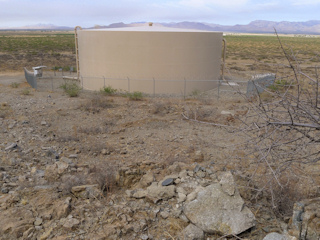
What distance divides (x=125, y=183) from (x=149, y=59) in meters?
12.6

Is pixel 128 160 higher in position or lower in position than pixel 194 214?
lower

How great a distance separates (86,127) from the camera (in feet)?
39.9

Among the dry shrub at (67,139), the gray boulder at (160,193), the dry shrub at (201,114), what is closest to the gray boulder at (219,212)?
the gray boulder at (160,193)

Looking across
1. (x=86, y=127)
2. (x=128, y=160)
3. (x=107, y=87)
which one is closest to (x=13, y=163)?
(x=128, y=160)

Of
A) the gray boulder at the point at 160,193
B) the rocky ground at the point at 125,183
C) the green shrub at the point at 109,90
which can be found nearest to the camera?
the rocky ground at the point at 125,183

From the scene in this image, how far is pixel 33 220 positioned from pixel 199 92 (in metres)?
15.4

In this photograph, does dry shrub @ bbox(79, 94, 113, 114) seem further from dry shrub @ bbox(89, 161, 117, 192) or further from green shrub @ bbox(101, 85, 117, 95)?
dry shrub @ bbox(89, 161, 117, 192)

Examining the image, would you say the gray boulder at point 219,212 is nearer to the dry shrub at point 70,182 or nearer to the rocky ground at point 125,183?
the rocky ground at point 125,183

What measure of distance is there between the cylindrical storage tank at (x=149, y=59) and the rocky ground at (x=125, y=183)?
17.8ft

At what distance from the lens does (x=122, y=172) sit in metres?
7.73

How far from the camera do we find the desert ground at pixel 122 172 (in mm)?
5262

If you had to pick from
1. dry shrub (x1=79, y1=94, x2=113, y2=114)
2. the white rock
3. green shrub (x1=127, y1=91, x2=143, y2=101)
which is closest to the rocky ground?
the white rock

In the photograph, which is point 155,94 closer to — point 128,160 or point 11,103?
point 11,103

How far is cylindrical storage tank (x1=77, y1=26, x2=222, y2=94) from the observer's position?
18.7 m
